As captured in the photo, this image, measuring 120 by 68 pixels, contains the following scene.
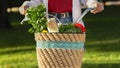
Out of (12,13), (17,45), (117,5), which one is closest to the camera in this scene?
(17,45)

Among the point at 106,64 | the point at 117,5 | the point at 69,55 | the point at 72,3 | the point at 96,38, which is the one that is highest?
the point at 72,3

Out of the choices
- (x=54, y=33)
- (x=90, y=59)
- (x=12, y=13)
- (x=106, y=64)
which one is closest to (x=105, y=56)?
(x=90, y=59)

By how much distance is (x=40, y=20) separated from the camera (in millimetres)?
4398

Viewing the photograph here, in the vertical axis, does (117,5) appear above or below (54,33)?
below

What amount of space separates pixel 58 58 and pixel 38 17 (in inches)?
15.3

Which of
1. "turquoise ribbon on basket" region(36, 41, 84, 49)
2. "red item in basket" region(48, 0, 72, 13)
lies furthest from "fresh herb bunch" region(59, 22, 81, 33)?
"red item in basket" region(48, 0, 72, 13)

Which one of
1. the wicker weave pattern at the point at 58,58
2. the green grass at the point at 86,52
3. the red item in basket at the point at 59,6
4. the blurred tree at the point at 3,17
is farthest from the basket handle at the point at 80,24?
the blurred tree at the point at 3,17

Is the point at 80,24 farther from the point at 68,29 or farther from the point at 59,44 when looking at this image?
the point at 59,44

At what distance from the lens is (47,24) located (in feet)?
14.5

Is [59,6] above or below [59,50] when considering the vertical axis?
above

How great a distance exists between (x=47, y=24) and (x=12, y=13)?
97.7 feet

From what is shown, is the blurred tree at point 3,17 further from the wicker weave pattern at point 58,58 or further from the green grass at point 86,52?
the wicker weave pattern at point 58,58

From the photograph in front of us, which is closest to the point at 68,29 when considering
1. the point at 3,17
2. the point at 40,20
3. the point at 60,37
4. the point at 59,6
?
the point at 60,37

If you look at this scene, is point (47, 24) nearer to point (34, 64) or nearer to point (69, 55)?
point (69, 55)
